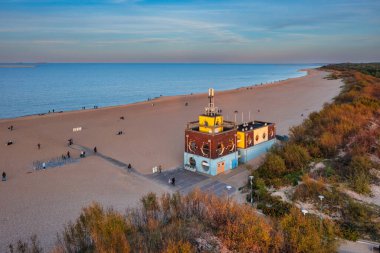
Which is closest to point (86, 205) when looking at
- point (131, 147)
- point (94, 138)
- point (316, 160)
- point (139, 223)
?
point (139, 223)

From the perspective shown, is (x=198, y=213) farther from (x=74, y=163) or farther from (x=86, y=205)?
(x=74, y=163)

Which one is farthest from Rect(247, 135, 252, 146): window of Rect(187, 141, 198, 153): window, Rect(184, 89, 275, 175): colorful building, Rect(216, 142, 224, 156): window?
Rect(187, 141, 198, 153): window

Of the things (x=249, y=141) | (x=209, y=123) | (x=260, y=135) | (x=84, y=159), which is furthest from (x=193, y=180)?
(x=84, y=159)

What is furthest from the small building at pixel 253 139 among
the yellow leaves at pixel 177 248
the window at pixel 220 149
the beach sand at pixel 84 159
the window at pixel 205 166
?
the yellow leaves at pixel 177 248

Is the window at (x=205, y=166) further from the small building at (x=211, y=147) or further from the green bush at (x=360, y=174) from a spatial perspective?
the green bush at (x=360, y=174)

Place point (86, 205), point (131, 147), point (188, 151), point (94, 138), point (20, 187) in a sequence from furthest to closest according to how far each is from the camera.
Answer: point (94, 138), point (131, 147), point (188, 151), point (20, 187), point (86, 205)

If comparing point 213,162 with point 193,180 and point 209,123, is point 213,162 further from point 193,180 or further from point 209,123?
point 209,123

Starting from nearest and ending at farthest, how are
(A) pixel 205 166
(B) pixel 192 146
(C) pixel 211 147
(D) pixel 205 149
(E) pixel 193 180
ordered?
(E) pixel 193 180 → (C) pixel 211 147 → (D) pixel 205 149 → (A) pixel 205 166 → (B) pixel 192 146
